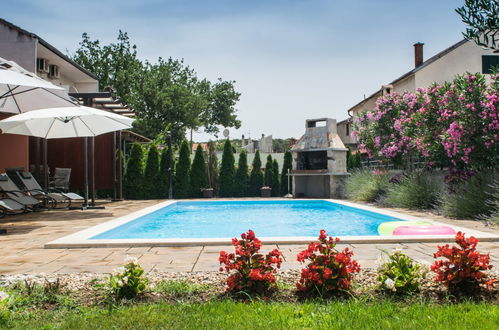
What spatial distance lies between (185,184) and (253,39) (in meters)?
6.62

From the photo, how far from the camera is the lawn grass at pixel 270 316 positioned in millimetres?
2494

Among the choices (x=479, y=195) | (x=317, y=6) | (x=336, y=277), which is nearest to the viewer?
(x=336, y=277)

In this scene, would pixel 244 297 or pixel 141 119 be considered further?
pixel 141 119

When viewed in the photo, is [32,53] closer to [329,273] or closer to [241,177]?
[241,177]

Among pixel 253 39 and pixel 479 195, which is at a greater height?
pixel 253 39

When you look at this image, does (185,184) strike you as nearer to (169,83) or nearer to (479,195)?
(479,195)

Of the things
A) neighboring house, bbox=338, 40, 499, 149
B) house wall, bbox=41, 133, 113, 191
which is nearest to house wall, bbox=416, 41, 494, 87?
neighboring house, bbox=338, 40, 499, 149

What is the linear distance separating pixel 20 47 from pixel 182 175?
24.0ft

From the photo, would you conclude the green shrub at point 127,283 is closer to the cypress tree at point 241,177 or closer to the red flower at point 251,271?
the red flower at point 251,271

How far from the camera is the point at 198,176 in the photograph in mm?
17703

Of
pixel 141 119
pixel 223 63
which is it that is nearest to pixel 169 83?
pixel 141 119

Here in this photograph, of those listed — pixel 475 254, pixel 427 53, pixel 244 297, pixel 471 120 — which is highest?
pixel 427 53

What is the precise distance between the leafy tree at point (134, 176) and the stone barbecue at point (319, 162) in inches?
238

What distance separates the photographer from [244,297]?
10.2 feet
